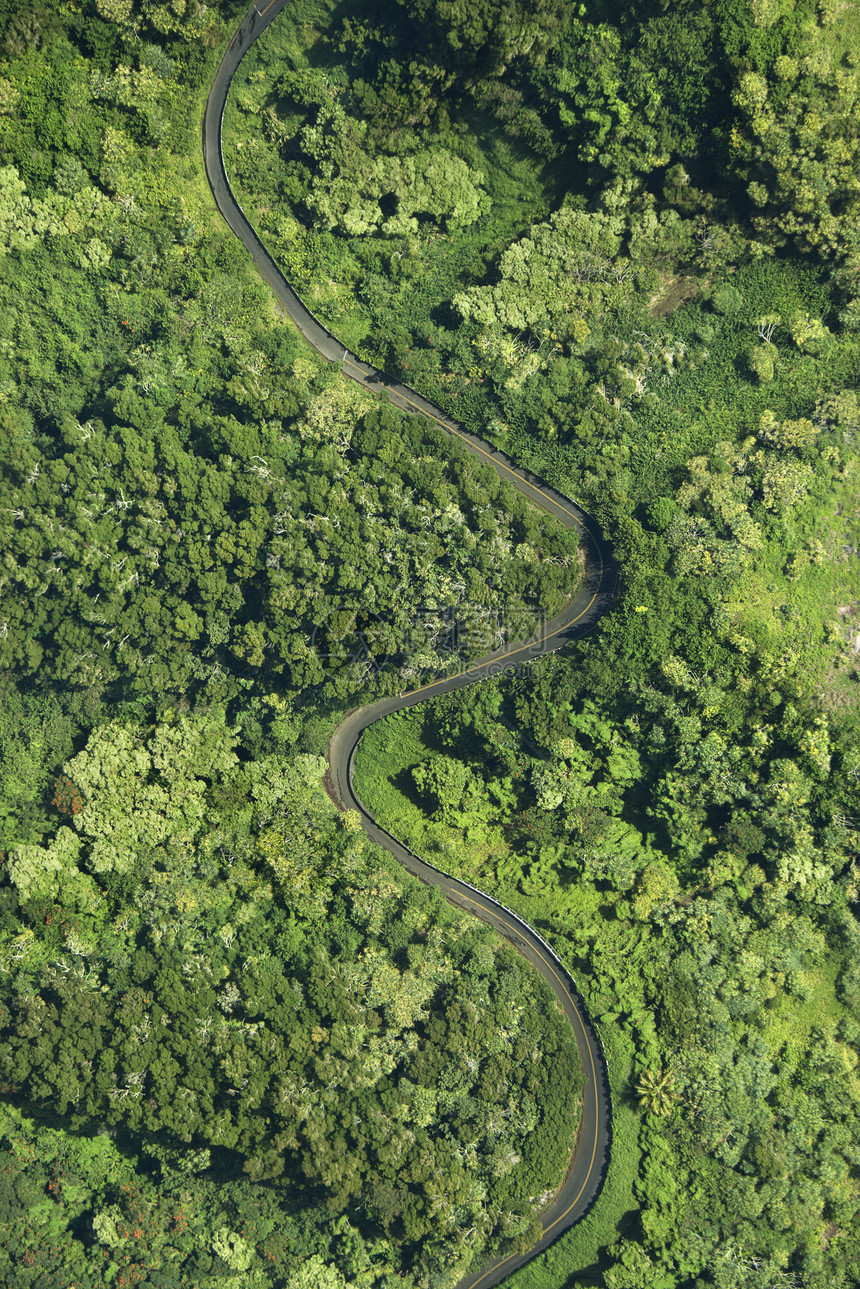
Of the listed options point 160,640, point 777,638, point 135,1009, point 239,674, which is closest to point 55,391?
point 160,640

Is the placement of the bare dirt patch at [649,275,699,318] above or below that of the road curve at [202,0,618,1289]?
above

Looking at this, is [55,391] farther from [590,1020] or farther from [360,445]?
[590,1020]

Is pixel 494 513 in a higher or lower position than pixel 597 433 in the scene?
lower

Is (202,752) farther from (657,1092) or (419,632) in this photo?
(657,1092)

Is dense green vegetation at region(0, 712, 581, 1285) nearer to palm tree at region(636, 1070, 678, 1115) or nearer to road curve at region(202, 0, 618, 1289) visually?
road curve at region(202, 0, 618, 1289)

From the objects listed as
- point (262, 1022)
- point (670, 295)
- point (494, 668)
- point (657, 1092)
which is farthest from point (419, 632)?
point (657, 1092)

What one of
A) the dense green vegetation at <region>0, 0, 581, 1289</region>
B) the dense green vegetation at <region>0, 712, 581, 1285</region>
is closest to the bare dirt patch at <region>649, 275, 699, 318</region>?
the dense green vegetation at <region>0, 0, 581, 1289</region>
